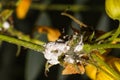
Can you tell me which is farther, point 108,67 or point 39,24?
point 39,24

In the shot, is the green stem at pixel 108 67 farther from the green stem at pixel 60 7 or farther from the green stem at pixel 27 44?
the green stem at pixel 60 7

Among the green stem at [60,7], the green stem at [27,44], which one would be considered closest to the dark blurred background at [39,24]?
the green stem at [60,7]

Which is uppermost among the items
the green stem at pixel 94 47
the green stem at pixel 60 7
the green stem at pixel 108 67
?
the green stem at pixel 94 47

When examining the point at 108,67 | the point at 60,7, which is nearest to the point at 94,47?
the point at 108,67

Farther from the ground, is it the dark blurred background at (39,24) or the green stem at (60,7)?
the green stem at (60,7)

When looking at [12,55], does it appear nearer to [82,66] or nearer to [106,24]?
[106,24]

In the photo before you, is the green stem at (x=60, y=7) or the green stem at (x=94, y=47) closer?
the green stem at (x=94, y=47)

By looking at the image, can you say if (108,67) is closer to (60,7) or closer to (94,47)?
(94,47)

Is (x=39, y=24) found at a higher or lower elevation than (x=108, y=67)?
lower
